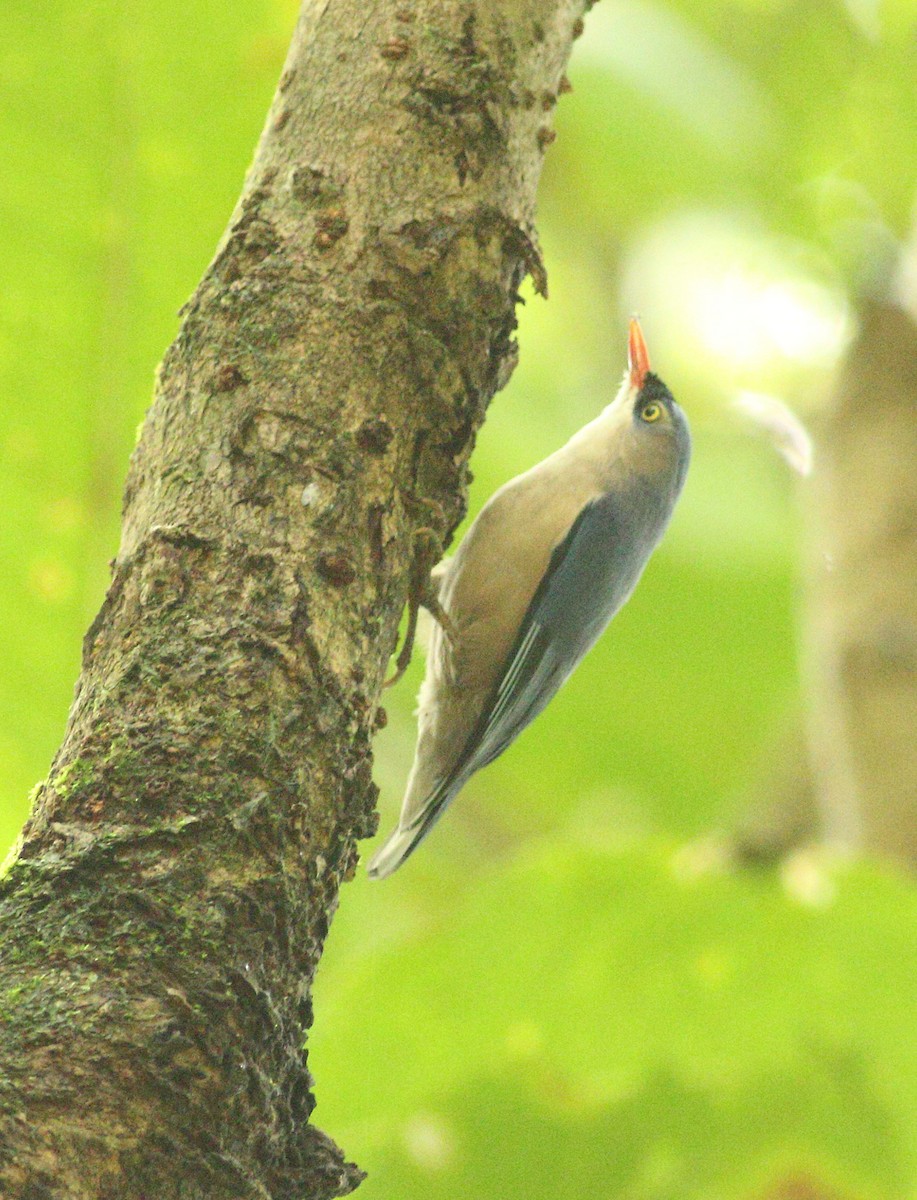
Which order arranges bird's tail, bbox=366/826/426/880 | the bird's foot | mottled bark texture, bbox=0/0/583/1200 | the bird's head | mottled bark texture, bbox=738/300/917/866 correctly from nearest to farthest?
mottled bark texture, bbox=0/0/583/1200 → the bird's foot → bird's tail, bbox=366/826/426/880 → the bird's head → mottled bark texture, bbox=738/300/917/866

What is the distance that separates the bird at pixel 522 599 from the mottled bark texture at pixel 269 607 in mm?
1124

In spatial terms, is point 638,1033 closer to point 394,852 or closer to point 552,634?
point 394,852

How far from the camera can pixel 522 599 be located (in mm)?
3402

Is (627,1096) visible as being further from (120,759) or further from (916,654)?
(120,759)

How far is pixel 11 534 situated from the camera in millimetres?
3369

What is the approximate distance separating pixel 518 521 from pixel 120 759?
1.98 meters

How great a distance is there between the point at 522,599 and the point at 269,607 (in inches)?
69.1

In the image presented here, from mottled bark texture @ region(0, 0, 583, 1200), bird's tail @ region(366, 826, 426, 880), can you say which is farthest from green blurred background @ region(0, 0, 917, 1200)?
mottled bark texture @ region(0, 0, 583, 1200)

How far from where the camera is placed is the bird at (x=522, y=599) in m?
3.27

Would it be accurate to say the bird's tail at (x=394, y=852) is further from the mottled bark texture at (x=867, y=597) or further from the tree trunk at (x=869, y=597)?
the tree trunk at (x=869, y=597)

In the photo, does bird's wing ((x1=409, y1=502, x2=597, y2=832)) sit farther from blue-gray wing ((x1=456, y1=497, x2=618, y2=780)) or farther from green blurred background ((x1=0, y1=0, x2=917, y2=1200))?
green blurred background ((x1=0, y1=0, x2=917, y2=1200))

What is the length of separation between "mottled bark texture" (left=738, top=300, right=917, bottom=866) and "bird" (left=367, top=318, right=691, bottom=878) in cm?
87

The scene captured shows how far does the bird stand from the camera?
10.7 ft

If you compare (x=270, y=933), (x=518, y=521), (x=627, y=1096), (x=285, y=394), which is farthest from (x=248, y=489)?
(x=627, y=1096)
